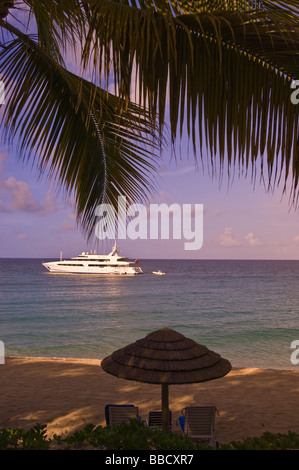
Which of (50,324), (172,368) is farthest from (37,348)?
(172,368)

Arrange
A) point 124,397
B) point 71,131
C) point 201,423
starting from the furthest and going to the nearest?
1. point 124,397
2. point 201,423
3. point 71,131

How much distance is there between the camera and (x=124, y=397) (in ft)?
29.6

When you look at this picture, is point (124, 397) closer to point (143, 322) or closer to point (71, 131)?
point (71, 131)

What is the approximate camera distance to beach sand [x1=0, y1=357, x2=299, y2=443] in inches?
279

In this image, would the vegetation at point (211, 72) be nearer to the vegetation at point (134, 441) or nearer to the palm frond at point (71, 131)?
the palm frond at point (71, 131)

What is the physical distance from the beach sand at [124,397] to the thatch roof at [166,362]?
208 centimetres

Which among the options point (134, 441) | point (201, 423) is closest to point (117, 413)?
point (201, 423)

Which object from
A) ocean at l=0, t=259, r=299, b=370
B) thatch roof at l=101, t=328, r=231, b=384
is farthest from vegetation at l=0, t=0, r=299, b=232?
A: ocean at l=0, t=259, r=299, b=370

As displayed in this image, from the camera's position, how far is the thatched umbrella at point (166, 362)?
4902 millimetres

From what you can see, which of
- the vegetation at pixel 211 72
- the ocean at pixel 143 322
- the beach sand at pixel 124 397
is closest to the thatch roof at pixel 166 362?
the beach sand at pixel 124 397

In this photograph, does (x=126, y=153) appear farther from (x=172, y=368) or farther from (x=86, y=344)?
(x=86, y=344)

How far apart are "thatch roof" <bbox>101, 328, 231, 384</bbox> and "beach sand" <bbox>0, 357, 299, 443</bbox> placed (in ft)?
6.81

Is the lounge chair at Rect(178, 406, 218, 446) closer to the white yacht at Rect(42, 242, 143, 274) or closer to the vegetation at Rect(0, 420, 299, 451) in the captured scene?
the vegetation at Rect(0, 420, 299, 451)
